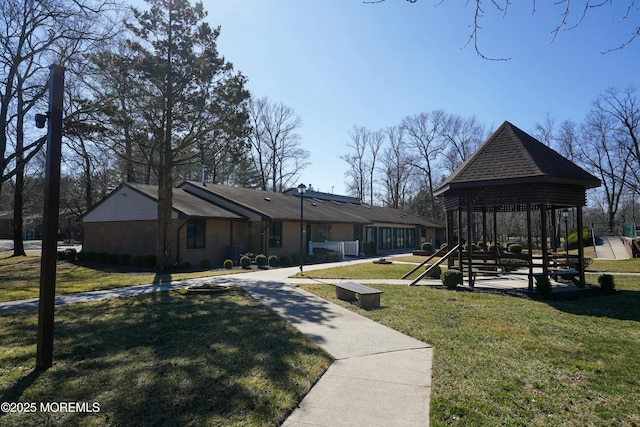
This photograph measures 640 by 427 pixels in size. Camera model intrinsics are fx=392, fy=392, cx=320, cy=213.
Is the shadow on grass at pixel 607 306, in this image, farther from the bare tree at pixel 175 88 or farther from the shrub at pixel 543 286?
the bare tree at pixel 175 88

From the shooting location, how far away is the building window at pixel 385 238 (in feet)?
109

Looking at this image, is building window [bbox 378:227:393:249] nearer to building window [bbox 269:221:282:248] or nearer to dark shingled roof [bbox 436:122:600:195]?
building window [bbox 269:221:282:248]

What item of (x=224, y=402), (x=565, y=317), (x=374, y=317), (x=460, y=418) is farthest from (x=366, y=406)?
(x=565, y=317)

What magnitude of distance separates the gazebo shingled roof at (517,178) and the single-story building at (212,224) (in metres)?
8.03

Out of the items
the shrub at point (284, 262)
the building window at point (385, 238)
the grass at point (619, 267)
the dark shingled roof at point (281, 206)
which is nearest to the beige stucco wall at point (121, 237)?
the dark shingled roof at point (281, 206)

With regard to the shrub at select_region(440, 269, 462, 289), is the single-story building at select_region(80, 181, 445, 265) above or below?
above

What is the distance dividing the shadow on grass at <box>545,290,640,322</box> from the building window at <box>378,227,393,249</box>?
899 inches

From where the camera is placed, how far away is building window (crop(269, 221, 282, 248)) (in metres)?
22.8

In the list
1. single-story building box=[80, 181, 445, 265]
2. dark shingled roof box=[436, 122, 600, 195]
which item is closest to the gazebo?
dark shingled roof box=[436, 122, 600, 195]

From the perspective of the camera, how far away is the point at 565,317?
790 centimetres

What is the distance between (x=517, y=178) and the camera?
1073cm

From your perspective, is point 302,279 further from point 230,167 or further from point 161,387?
point 230,167

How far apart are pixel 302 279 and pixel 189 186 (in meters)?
15.1

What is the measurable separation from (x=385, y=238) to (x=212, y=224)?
1728 centimetres
